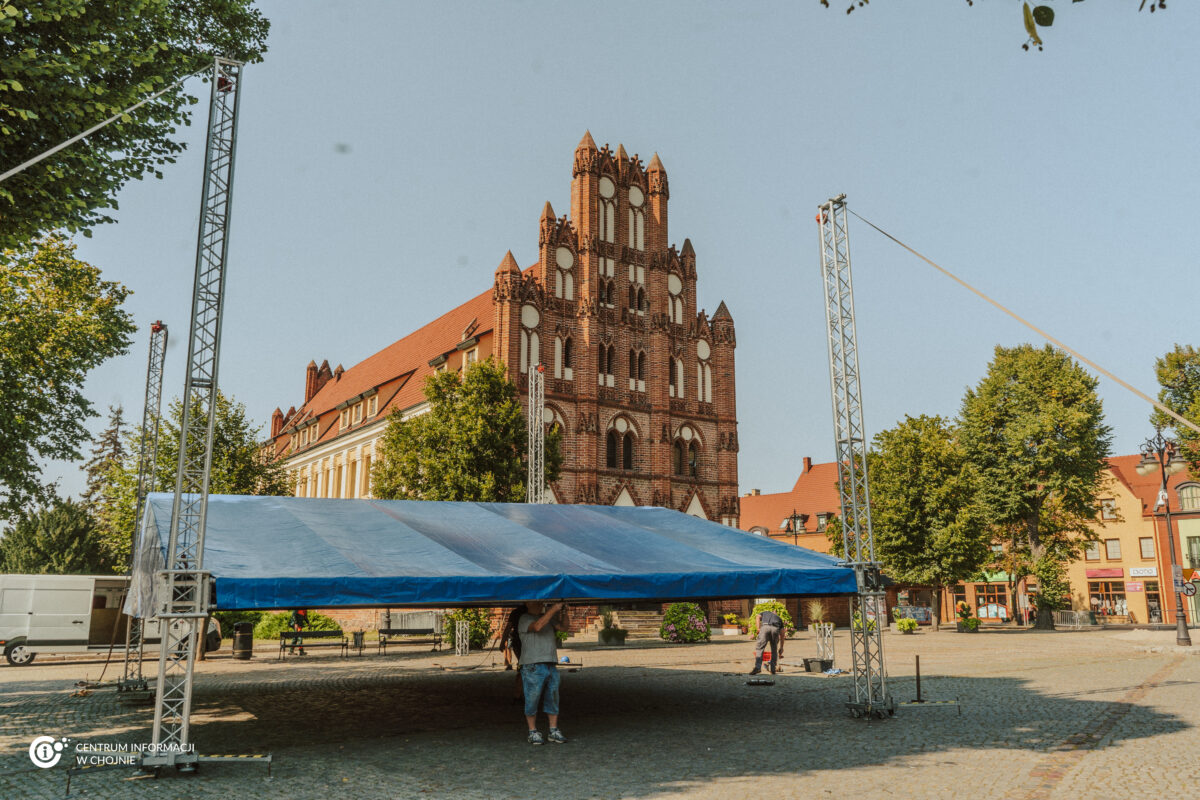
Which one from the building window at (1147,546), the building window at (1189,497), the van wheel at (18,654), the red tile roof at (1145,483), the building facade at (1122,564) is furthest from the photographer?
the red tile roof at (1145,483)

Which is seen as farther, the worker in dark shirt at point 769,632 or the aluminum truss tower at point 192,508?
the worker in dark shirt at point 769,632

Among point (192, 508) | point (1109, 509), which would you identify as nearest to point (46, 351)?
point (192, 508)

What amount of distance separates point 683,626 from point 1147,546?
129ft

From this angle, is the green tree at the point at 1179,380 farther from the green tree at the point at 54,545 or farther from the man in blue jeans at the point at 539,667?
the green tree at the point at 54,545

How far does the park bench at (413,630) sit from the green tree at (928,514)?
2029 cm

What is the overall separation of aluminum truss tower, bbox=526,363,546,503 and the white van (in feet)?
34.5

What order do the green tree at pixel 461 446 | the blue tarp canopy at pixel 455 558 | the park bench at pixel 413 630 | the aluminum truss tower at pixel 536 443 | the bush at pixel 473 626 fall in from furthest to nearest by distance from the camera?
the green tree at pixel 461 446 → the aluminum truss tower at pixel 536 443 → the park bench at pixel 413 630 → the bush at pixel 473 626 → the blue tarp canopy at pixel 455 558

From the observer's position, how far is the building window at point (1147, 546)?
2092 inches

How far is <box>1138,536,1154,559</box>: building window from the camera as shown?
53125mm

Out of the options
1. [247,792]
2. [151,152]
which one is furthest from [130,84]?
[247,792]

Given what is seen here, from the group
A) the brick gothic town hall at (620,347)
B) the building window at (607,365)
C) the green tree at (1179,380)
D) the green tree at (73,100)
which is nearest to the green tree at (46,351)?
the green tree at (73,100)

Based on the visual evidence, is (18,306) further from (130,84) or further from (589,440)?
(589,440)

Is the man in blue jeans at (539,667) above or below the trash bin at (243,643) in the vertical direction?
above

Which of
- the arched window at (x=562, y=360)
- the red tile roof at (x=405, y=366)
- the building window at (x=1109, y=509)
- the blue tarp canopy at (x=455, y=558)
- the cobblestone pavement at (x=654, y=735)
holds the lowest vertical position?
the cobblestone pavement at (x=654, y=735)
